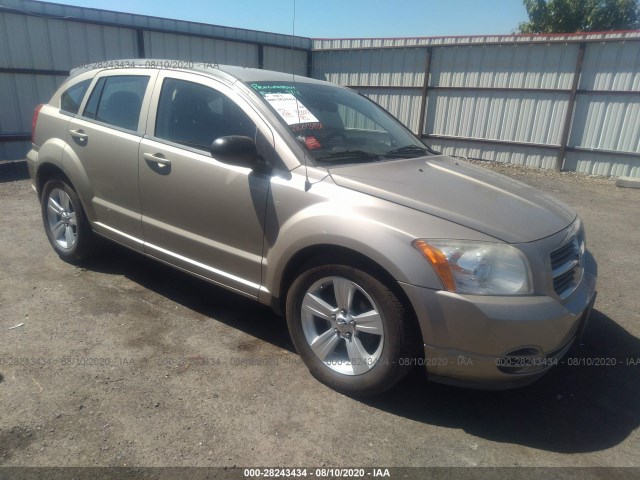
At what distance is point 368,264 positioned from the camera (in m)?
2.54

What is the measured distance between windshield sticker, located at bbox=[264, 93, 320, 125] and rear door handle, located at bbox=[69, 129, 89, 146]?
6.02 feet

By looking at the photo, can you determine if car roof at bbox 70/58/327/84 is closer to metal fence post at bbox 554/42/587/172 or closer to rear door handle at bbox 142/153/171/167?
rear door handle at bbox 142/153/171/167

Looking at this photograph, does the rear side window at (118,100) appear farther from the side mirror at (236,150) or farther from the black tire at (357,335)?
the black tire at (357,335)

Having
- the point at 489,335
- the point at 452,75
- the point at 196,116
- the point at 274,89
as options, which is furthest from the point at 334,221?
the point at 452,75

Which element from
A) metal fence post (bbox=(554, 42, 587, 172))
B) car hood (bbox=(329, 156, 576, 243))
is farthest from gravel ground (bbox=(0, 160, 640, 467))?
metal fence post (bbox=(554, 42, 587, 172))

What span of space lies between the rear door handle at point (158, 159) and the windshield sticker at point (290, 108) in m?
0.85

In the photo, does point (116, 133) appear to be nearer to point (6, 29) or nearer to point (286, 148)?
point (286, 148)

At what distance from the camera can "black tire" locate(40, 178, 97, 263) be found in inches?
168

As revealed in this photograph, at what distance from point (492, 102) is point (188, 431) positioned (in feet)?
35.8

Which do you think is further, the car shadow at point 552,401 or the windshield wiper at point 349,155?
the windshield wiper at point 349,155

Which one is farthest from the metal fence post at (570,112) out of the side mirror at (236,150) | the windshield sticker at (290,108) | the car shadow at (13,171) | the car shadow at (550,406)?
the car shadow at (13,171)

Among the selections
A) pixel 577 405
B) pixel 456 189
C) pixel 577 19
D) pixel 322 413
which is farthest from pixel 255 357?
pixel 577 19

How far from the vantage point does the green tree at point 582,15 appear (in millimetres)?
23703

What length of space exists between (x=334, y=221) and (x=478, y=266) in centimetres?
78
